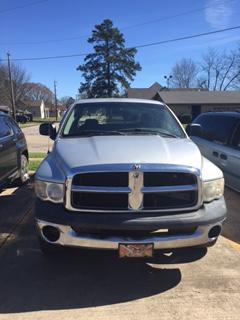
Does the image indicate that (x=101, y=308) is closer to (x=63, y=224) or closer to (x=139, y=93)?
(x=63, y=224)

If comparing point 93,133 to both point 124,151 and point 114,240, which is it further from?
point 114,240

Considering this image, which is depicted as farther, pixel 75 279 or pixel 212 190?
pixel 75 279

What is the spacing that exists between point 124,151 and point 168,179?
1.92 ft

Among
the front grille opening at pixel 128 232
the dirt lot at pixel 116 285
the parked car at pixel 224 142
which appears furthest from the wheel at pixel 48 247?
the parked car at pixel 224 142

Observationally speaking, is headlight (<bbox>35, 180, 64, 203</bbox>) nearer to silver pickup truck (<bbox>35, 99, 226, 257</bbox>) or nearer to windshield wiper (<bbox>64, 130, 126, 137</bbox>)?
silver pickup truck (<bbox>35, 99, 226, 257</bbox>)

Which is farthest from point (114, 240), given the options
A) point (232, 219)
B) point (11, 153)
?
point (11, 153)

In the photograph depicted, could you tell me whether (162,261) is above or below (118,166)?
below

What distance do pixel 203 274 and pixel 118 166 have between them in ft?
5.02

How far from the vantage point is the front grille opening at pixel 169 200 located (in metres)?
4.31

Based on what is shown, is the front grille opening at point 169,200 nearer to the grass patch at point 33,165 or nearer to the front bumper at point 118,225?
the front bumper at point 118,225

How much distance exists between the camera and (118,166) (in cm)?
427

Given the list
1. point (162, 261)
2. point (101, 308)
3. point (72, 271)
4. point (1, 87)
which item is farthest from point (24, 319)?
point (1, 87)

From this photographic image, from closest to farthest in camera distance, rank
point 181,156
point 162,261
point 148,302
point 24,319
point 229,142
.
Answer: point 24,319 < point 148,302 < point 181,156 < point 162,261 < point 229,142

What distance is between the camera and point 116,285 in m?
4.58
